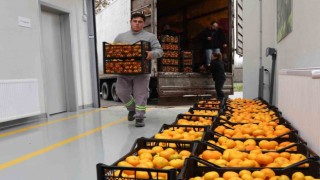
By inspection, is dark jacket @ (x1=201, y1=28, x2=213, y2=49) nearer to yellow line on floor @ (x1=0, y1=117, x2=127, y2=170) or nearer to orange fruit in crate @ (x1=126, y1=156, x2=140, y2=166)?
yellow line on floor @ (x1=0, y1=117, x2=127, y2=170)

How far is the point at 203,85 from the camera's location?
30.2 ft

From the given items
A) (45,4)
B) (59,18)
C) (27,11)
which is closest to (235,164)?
(27,11)

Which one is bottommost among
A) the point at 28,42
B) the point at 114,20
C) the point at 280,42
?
the point at 280,42

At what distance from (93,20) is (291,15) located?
6093 mm

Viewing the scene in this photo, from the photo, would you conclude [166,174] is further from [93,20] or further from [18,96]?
[93,20]

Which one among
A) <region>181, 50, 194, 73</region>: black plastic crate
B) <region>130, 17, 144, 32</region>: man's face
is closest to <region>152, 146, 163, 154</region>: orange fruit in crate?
<region>130, 17, 144, 32</region>: man's face

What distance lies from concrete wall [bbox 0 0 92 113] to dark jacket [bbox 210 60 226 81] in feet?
11.9

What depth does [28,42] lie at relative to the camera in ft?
21.4

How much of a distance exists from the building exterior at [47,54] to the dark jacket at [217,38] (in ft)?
12.4

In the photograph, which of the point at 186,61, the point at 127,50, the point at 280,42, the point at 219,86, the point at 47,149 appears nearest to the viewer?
the point at 47,149

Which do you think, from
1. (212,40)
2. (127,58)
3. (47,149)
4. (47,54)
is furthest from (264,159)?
(212,40)

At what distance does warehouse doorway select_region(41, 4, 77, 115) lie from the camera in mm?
7569

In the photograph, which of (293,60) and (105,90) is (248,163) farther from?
(105,90)

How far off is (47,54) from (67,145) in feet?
12.8
